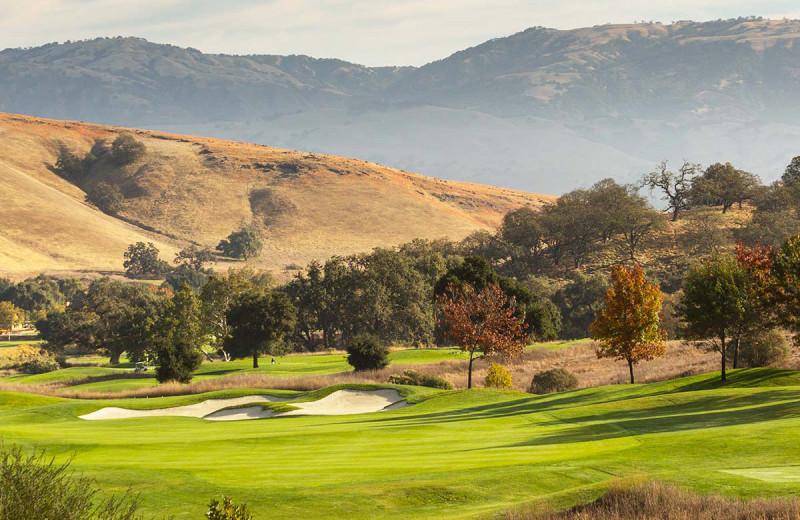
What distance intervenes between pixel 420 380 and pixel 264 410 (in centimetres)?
1302

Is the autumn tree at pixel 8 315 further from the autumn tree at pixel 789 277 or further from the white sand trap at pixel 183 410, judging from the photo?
the autumn tree at pixel 789 277

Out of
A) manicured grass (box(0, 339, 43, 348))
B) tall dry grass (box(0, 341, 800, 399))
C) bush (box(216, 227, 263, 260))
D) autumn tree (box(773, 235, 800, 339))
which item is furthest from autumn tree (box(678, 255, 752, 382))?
bush (box(216, 227, 263, 260))

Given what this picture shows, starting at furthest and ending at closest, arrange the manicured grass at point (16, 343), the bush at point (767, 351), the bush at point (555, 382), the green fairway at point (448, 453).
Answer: the manicured grass at point (16, 343) < the bush at point (555, 382) < the bush at point (767, 351) < the green fairway at point (448, 453)

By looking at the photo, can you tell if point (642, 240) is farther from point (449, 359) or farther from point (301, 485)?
point (301, 485)

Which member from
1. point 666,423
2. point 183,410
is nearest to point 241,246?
point 183,410

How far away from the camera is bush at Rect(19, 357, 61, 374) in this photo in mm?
77863

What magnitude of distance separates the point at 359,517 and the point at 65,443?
11943 mm

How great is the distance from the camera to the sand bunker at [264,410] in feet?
131

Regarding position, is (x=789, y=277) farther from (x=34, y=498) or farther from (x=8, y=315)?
(x=8, y=315)

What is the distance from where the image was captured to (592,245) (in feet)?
436

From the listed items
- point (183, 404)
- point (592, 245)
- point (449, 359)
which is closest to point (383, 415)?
point (183, 404)

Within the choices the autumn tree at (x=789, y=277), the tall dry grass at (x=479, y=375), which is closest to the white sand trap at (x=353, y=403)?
the tall dry grass at (x=479, y=375)

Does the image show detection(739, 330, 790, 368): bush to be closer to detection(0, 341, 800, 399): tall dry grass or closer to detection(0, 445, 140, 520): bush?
detection(0, 341, 800, 399): tall dry grass

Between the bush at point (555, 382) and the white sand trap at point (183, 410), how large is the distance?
15712 millimetres
